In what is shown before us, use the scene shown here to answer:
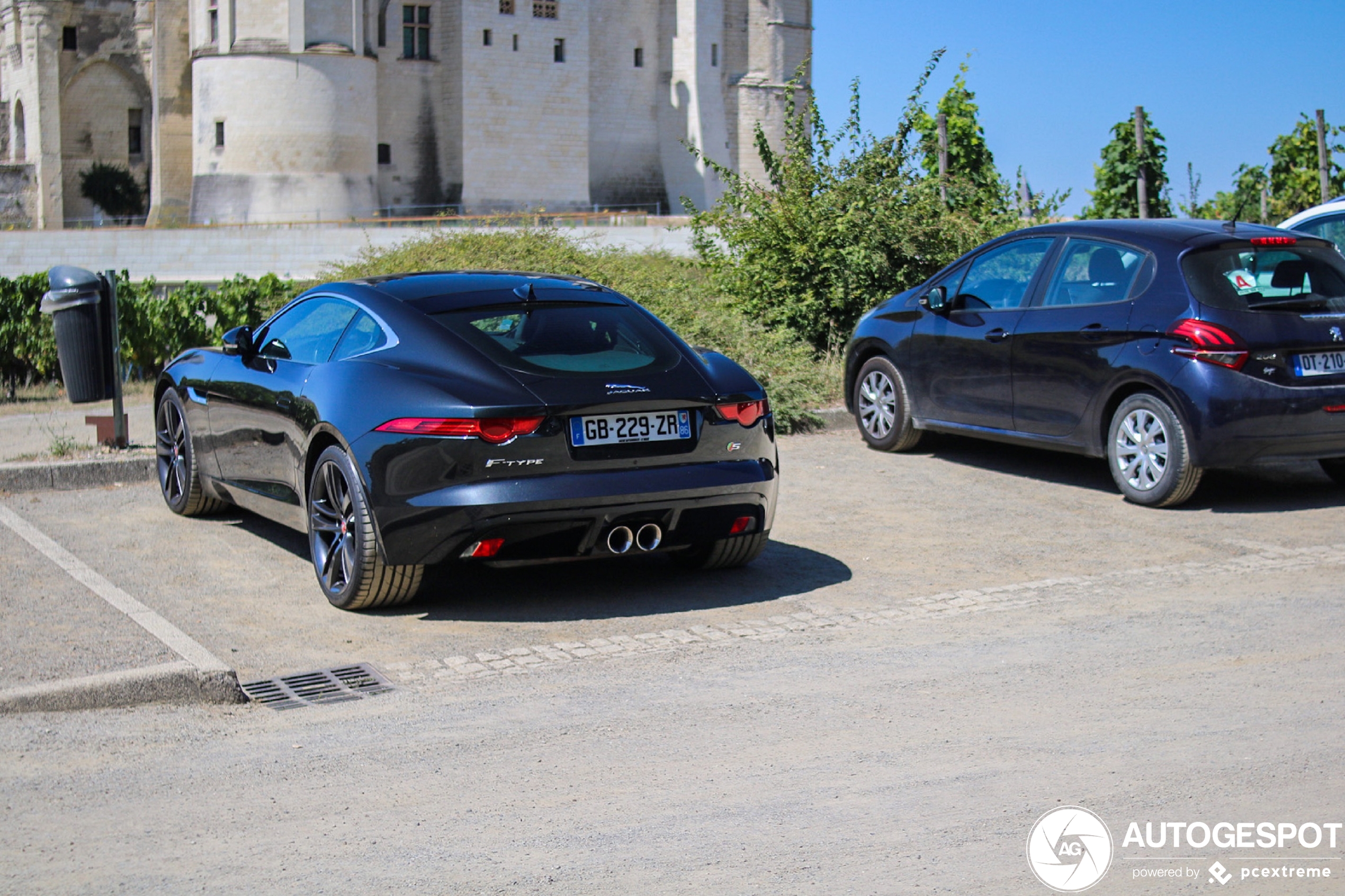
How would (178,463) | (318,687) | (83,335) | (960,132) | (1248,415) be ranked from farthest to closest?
(960,132) < (83,335) < (178,463) < (1248,415) < (318,687)

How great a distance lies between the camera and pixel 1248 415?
8.56 m

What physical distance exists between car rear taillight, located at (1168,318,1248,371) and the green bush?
396 cm

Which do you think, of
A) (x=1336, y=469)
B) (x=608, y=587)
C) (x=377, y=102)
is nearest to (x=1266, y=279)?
(x=1336, y=469)

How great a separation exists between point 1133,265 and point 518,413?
183 inches

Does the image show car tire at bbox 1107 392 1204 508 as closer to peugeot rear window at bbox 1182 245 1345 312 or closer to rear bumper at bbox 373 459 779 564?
peugeot rear window at bbox 1182 245 1345 312

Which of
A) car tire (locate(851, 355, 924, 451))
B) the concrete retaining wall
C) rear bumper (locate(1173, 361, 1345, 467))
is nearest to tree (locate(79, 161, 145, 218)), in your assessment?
the concrete retaining wall

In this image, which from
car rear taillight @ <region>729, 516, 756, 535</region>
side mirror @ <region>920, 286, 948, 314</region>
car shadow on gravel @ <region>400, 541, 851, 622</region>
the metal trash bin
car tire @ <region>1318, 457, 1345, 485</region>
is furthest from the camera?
the metal trash bin

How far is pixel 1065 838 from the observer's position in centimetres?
392

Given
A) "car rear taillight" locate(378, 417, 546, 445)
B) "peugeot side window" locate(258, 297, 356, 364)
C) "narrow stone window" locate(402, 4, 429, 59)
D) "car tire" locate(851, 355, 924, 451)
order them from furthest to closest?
"narrow stone window" locate(402, 4, 429, 59)
"car tire" locate(851, 355, 924, 451)
"peugeot side window" locate(258, 297, 356, 364)
"car rear taillight" locate(378, 417, 546, 445)

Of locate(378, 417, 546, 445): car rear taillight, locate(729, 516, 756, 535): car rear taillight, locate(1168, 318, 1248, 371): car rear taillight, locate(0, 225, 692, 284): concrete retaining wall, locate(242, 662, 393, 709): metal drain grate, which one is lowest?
locate(242, 662, 393, 709): metal drain grate

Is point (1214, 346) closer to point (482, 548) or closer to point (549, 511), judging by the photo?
point (549, 511)

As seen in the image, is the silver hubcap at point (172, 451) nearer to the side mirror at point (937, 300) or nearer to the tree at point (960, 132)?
the side mirror at point (937, 300)

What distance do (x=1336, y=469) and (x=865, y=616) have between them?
4683 millimetres

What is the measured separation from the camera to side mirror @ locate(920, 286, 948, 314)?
1052 cm
